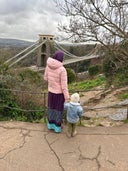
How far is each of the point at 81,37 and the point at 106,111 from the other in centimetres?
196

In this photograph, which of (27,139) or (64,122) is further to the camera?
(64,122)

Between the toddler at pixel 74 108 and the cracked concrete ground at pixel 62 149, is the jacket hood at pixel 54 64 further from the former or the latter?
the cracked concrete ground at pixel 62 149

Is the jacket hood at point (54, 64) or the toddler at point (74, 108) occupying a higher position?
the jacket hood at point (54, 64)

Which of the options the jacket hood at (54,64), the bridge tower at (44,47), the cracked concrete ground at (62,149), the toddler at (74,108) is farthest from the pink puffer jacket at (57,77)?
the bridge tower at (44,47)

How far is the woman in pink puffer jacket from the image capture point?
3660 millimetres

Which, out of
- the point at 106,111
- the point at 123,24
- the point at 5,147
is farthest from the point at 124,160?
the point at 123,24

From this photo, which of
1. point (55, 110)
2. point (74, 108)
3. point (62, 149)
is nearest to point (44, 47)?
point (55, 110)

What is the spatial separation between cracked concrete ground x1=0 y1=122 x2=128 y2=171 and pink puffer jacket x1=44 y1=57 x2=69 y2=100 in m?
0.68

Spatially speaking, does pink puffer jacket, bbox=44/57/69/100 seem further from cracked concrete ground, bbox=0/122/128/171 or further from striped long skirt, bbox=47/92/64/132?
cracked concrete ground, bbox=0/122/128/171

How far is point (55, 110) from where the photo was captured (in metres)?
3.88

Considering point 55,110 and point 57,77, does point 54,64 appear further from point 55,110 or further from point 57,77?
point 55,110

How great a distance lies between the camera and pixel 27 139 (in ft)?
12.4

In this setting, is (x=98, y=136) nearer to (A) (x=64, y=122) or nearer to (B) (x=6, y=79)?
(A) (x=64, y=122)

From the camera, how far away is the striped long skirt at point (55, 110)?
3830mm
